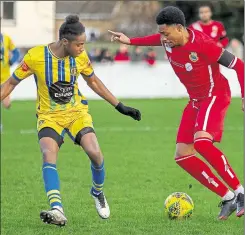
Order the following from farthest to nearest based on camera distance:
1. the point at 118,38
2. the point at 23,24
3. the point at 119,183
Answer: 1. the point at 23,24
2. the point at 119,183
3. the point at 118,38

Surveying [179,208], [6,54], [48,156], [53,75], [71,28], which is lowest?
[6,54]

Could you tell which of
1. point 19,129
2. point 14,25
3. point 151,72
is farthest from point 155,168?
point 14,25

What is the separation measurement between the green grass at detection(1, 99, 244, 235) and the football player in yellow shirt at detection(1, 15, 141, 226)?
2.64 feet

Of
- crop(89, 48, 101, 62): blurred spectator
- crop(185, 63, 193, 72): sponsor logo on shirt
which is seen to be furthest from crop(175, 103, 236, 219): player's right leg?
crop(89, 48, 101, 62): blurred spectator

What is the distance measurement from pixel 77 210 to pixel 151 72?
711 inches

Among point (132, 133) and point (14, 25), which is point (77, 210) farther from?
point (14, 25)

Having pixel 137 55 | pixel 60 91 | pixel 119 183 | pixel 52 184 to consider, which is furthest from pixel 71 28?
pixel 137 55

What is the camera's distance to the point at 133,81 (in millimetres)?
27469

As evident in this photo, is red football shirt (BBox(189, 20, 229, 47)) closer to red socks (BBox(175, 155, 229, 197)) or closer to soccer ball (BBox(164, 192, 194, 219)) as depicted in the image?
red socks (BBox(175, 155, 229, 197))

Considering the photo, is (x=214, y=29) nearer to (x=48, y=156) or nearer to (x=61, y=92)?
(x=61, y=92)

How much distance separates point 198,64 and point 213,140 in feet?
2.52

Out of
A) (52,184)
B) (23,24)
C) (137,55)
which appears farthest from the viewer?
(23,24)

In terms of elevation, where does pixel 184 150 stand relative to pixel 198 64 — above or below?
below

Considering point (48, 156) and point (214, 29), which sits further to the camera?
point (214, 29)
